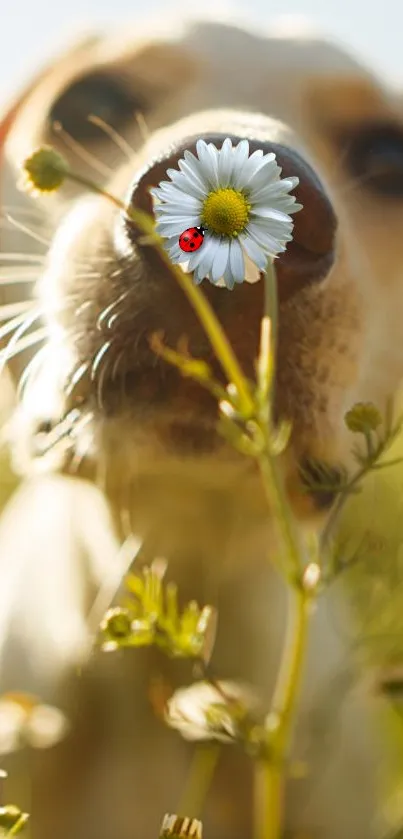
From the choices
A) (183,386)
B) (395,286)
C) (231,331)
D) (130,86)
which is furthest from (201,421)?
(130,86)

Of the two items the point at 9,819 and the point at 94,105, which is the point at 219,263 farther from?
the point at 94,105

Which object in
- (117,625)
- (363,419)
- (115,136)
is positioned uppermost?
(115,136)

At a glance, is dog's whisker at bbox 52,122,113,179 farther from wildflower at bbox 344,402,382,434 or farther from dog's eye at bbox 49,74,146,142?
wildflower at bbox 344,402,382,434

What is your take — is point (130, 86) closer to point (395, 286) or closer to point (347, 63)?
point (347, 63)

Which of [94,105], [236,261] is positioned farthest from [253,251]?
[94,105]

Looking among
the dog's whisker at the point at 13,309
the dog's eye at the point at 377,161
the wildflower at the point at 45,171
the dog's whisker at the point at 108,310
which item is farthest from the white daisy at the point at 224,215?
the dog's eye at the point at 377,161

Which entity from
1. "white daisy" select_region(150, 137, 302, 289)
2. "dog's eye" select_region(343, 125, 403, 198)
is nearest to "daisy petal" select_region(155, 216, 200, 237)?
"white daisy" select_region(150, 137, 302, 289)
